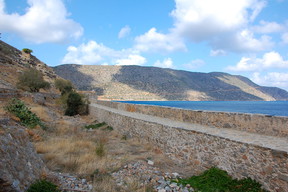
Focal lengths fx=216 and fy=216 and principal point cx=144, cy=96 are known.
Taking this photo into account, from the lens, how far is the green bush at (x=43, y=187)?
141 inches

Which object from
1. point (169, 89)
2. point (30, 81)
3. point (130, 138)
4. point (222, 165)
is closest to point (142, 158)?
point (222, 165)

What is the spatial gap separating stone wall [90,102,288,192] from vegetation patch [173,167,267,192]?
0.47 ft

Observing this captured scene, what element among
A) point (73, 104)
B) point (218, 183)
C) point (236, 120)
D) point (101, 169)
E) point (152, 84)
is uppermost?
point (152, 84)

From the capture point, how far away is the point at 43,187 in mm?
3779

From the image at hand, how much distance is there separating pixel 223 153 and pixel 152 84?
93573 millimetres

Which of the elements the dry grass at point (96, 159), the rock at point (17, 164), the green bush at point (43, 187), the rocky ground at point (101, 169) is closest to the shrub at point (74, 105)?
the rocky ground at point (101, 169)

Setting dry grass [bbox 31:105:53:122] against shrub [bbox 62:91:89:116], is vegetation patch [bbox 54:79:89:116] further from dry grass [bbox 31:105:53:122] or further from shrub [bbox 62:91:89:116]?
dry grass [bbox 31:105:53:122]

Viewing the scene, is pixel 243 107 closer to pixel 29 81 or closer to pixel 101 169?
pixel 29 81

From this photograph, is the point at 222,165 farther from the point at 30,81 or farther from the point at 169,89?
the point at 169,89

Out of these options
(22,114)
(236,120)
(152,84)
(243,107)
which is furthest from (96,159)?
(152,84)

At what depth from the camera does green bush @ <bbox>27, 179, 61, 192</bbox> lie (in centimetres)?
359

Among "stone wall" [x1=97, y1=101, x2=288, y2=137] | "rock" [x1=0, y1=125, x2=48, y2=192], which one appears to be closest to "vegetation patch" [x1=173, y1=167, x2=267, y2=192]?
"stone wall" [x1=97, y1=101, x2=288, y2=137]

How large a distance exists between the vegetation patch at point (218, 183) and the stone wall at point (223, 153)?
0.47 ft

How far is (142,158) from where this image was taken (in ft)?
23.1
